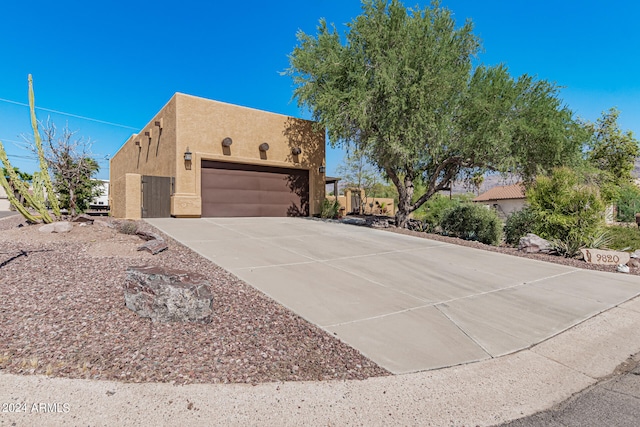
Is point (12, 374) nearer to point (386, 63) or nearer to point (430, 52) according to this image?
point (386, 63)

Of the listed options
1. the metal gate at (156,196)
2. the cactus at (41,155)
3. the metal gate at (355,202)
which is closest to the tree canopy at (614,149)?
the metal gate at (355,202)

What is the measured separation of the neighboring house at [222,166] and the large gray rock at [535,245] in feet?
32.7

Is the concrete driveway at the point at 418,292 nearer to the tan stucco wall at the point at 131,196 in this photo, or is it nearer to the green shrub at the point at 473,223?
the green shrub at the point at 473,223

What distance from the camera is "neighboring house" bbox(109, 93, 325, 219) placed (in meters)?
13.2

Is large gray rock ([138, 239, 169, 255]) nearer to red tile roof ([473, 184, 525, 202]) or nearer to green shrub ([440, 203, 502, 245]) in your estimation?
green shrub ([440, 203, 502, 245])

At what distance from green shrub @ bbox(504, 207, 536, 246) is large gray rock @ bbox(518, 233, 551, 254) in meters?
2.45

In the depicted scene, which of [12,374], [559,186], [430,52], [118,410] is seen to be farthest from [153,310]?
[430,52]

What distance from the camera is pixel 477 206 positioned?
1341 cm

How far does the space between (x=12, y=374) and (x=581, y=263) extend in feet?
31.9

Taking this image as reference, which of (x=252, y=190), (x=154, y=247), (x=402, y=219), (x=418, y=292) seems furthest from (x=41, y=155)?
(x=402, y=219)

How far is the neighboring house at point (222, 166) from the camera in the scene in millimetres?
13242

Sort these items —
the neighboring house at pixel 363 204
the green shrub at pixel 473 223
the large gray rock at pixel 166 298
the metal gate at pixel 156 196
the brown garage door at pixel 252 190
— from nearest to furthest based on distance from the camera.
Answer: the large gray rock at pixel 166 298 → the green shrub at pixel 473 223 → the metal gate at pixel 156 196 → the brown garage door at pixel 252 190 → the neighboring house at pixel 363 204

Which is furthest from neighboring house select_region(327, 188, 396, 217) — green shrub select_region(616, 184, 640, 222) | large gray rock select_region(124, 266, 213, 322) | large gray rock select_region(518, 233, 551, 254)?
large gray rock select_region(124, 266, 213, 322)

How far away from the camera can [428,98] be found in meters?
11.3
